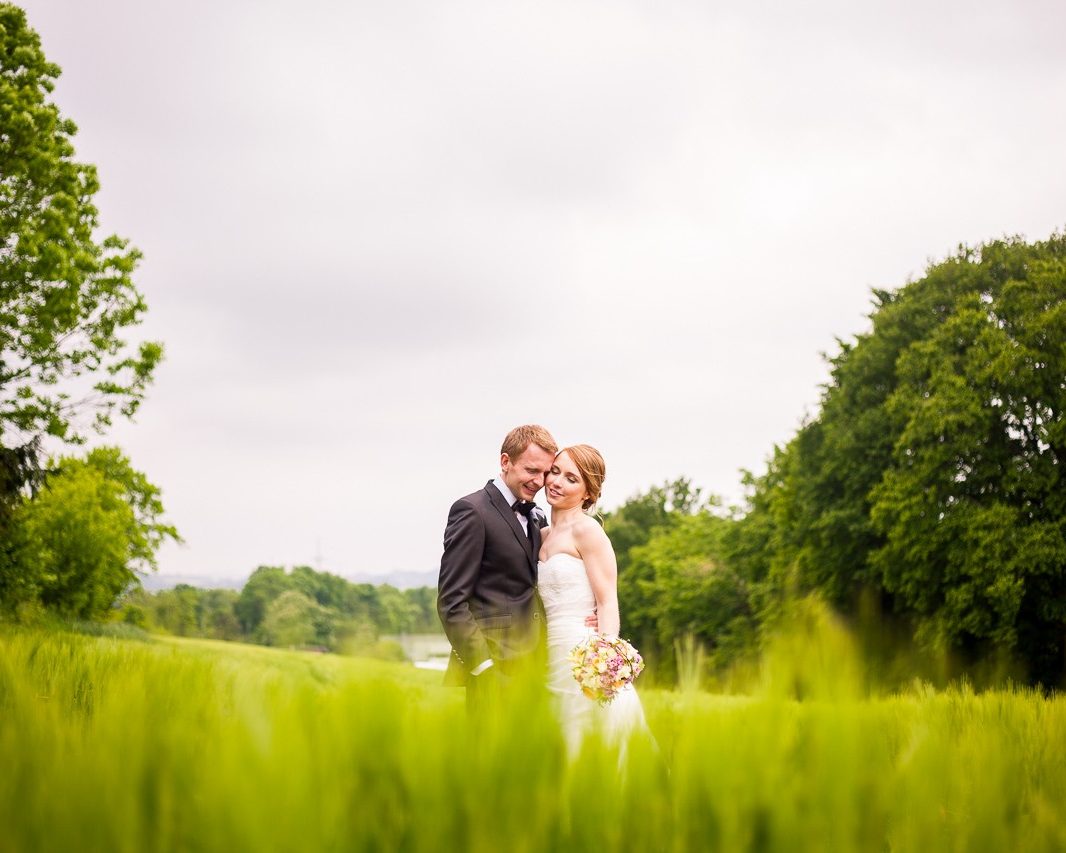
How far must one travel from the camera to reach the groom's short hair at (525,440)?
6.37 meters

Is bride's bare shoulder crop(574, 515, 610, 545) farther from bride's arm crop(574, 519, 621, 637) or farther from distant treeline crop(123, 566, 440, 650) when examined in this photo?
distant treeline crop(123, 566, 440, 650)

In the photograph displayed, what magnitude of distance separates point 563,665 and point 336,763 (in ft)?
15.0

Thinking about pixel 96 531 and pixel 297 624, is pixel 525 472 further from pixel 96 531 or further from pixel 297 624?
pixel 96 531

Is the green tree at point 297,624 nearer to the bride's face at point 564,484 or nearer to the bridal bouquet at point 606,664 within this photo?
the bridal bouquet at point 606,664

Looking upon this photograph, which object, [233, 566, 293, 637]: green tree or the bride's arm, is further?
the bride's arm

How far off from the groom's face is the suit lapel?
0.61 ft

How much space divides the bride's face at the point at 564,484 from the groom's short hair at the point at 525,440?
0.21m

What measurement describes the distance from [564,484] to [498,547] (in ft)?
2.80

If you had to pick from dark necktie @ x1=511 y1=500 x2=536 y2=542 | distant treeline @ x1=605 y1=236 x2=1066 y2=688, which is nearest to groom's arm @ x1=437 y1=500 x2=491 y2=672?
dark necktie @ x1=511 y1=500 x2=536 y2=542

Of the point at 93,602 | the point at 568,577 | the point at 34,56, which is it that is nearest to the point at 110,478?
the point at 93,602

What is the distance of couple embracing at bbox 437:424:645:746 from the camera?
5.69 metres

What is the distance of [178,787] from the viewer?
56.4 inches

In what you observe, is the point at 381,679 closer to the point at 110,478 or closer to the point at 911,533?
the point at 911,533

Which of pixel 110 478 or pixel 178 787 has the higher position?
pixel 110 478
